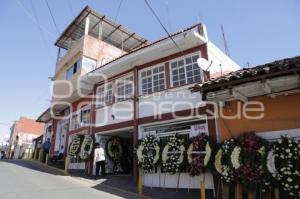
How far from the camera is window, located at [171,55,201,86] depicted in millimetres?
11695

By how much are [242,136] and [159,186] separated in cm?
456

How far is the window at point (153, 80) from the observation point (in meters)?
12.8

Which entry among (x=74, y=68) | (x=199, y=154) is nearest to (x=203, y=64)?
(x=199, y=154)

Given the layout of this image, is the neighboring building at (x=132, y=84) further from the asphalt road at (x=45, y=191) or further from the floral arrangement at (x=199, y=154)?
the asphalt road at (x=45, y=191)

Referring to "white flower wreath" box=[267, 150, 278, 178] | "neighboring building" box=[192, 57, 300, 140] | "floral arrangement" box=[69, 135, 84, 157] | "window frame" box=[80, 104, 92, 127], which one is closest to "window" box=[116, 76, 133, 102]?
"window frame" box=[80, 104, 92, 127]

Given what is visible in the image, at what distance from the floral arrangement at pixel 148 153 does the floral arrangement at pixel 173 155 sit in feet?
1.50

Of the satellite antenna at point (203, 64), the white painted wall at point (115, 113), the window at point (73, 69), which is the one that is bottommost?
the white painted wall at point (115, 113)

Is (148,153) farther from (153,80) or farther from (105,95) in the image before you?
(105,95)

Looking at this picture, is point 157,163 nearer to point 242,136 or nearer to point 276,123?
point 242,136

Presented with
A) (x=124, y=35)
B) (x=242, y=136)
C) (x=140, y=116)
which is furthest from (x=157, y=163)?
(x=124, y=35)

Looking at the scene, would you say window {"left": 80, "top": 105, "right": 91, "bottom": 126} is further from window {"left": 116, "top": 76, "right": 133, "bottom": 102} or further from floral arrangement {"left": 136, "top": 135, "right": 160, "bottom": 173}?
floral arrangement {"left": 136, "top": 135, "right": 160, "bottom": 173}

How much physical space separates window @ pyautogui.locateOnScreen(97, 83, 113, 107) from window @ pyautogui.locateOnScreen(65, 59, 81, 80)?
2.58 metres

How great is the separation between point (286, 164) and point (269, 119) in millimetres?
1848

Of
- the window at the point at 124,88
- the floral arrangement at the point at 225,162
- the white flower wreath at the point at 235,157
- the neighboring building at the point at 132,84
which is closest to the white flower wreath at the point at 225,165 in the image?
the floral arrangement at the point at 225,162
